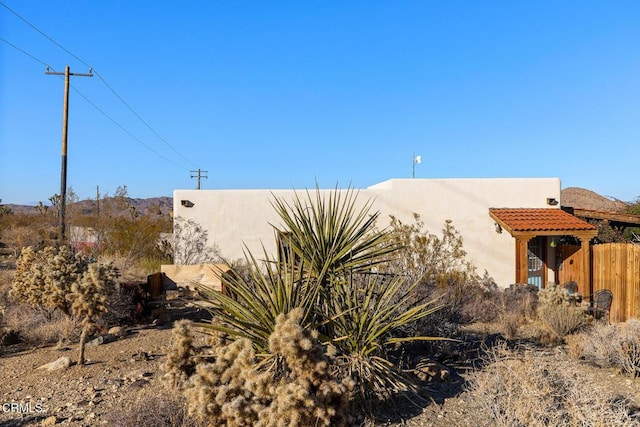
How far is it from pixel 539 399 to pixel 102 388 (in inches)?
171

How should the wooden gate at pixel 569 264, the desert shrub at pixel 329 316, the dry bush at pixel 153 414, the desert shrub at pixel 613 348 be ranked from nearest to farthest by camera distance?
the dry bush at pixel 153 414, the desert shrub at pixel 329 316, the desert shrub at pixel 613 348, the wooden gate at pixel 569 264

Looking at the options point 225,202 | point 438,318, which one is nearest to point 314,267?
point 438,318

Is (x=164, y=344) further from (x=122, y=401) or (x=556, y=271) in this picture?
(x=556, y=271)

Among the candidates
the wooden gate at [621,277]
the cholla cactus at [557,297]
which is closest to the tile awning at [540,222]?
the wooden gate at [621,277]

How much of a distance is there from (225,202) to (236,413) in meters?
10.9

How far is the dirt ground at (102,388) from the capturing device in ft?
15.3

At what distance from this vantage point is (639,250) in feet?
34.8

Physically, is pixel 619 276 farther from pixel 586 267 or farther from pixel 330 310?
pixel 330 310

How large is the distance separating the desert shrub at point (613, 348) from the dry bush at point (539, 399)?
1557mm

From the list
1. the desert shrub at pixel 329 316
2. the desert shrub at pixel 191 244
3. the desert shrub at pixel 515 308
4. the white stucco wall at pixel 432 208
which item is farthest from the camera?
Answer: the desert shrub at pixel 191 244

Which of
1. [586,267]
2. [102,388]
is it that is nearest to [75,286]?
[102,388]

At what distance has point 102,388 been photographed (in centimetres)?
547

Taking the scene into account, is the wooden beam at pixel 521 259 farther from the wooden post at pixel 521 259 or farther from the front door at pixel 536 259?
the front door at pixel 536 259

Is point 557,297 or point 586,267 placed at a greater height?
point 586,267
